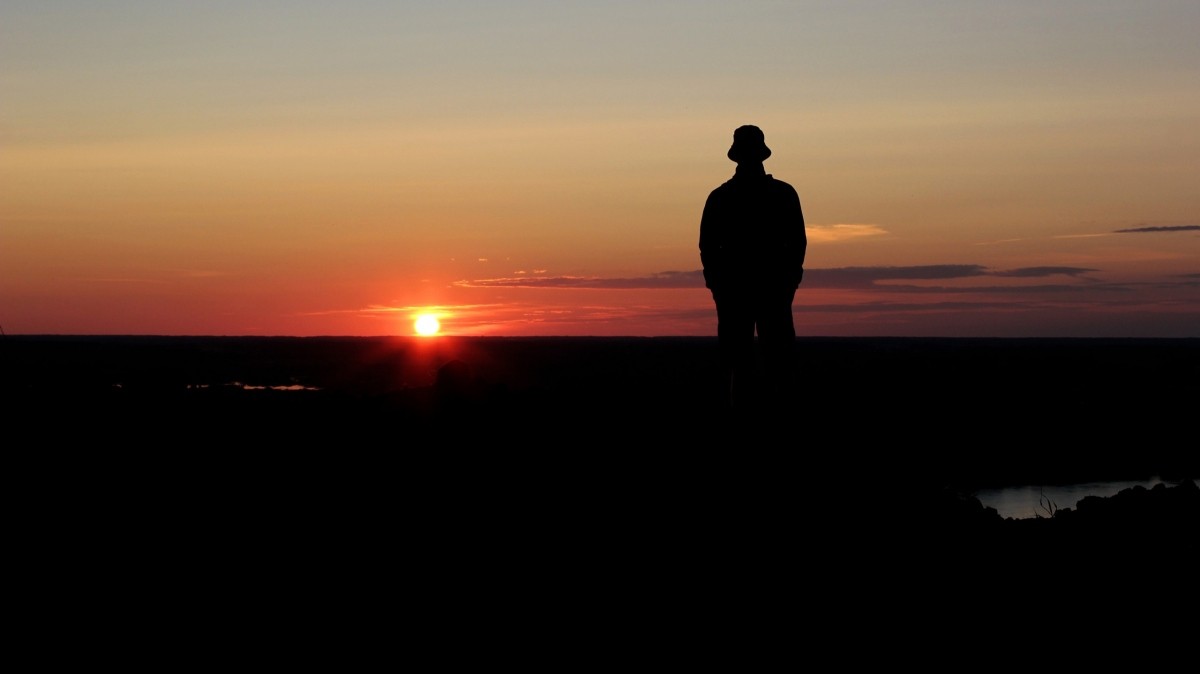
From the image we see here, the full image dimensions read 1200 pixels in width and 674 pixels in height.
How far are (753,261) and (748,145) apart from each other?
42.0 inches

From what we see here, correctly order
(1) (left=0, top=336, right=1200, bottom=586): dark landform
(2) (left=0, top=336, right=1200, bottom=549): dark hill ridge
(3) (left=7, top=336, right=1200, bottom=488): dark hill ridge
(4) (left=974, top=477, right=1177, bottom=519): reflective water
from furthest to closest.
Result: (4) (left=974, top=477, right=1177, bottom=519): reflective water
(3) (left=7, top=336, right=1200, bottom=488): dark hill ridge
(2) (left=0, top=336, right=1200, bottom=549): dark hill ridge
(1) (left=0, top=336, right=1200, bottom=586): dark landform

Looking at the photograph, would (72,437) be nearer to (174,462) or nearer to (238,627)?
(174,462)

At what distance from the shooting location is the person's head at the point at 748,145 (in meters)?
12.3

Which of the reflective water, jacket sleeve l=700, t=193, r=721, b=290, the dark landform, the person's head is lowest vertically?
the reflective water

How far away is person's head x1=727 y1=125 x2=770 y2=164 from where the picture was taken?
1230 cm

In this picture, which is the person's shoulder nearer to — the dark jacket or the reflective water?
the dark jacket

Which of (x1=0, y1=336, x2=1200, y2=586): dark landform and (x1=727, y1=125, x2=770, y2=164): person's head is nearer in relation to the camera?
(x1=0, y1=336, x2=1200, y2=586): dark landform

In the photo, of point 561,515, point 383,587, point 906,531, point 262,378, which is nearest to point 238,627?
point 383,587

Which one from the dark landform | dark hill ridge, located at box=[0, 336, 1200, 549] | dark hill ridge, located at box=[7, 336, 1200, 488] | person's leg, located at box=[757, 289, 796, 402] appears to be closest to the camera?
the dark landform

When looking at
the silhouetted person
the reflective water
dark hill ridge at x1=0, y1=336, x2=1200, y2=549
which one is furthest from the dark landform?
the reflective water

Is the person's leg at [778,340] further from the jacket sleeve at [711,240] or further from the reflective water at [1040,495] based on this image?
the reflective water at [1040,495]

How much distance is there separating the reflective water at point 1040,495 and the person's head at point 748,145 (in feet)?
63.5

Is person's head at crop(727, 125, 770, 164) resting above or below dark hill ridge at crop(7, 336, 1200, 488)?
above

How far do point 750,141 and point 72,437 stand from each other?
36.0 feet
